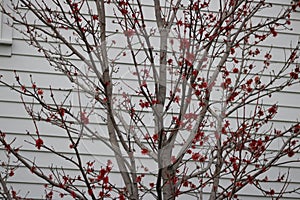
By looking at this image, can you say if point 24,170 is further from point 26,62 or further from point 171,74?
point 171,74


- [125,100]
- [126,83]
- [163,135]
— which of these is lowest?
[163,135]

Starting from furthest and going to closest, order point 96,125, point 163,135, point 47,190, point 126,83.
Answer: point 47,190 → point 126,83 → point 96,125 → point 163,135

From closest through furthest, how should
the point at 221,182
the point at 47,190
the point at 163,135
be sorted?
1. the point at 163,135
2. the point at 47,190
3. the point at 221,182

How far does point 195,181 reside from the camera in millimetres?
4039

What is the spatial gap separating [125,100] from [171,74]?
0.27 m

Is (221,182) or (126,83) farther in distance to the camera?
(221,182)

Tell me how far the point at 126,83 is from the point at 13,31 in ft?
3.57

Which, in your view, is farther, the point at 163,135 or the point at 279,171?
the point at 279,171

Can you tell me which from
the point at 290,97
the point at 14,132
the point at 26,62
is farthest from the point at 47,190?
the point at 290,97

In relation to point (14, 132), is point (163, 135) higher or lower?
lower

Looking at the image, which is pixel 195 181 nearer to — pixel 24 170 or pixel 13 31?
pixel 24 170

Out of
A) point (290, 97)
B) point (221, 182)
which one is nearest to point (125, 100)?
point (221, 182)

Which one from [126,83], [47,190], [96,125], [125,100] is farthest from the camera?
[47,190]

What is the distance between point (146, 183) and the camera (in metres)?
4.01
